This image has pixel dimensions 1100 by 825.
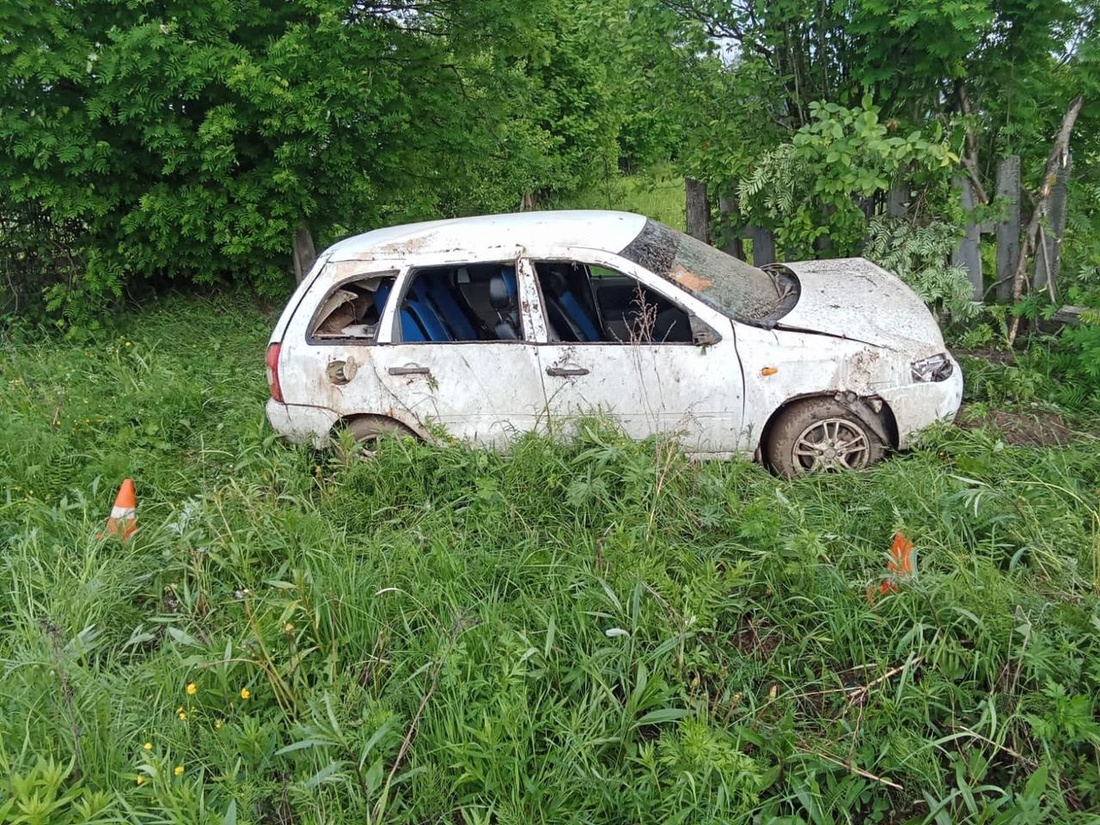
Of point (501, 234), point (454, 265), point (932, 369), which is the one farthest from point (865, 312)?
point (454, 265)

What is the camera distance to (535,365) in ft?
14.5

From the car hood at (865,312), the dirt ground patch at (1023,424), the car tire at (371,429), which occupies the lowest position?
the dirt ground patch at (1023,424)

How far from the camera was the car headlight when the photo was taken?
13.8 feet

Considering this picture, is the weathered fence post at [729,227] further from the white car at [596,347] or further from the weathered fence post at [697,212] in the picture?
the white car at [596,347]

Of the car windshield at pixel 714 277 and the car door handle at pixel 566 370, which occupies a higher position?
the car windshield at pixel 714 277

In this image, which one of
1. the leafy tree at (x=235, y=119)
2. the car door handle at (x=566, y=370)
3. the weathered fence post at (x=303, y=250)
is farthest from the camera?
the weathered fence post at (x=303, y=250)

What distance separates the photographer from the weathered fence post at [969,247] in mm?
5672

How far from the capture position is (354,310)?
193 inches

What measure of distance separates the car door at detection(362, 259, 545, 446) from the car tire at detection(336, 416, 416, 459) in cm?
8

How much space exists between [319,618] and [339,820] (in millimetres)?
885

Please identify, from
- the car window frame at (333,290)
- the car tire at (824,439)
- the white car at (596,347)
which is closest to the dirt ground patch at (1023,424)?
the white car at (596,347)

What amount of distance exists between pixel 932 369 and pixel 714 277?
4.28ft

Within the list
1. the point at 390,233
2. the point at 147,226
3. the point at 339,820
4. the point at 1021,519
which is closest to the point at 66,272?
the point at 147,226

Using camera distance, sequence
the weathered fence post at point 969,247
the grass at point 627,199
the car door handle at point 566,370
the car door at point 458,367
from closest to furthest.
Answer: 1. the car door handle at point 566,370
2. the car door at point 458,367
3. the weathered fence post at point 969,247
4. the grass at point 627,199
